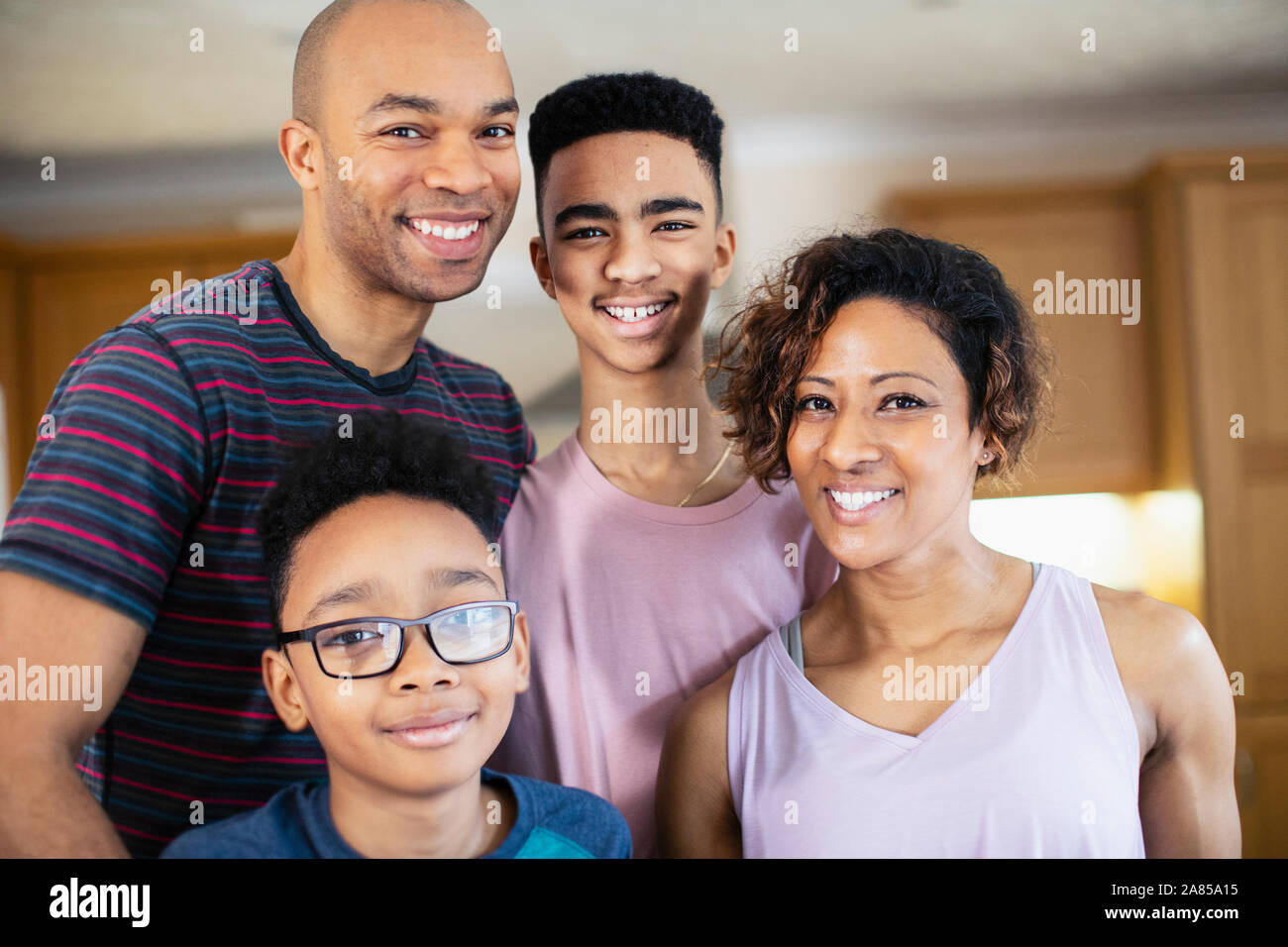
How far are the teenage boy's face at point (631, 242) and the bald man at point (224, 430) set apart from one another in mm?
107

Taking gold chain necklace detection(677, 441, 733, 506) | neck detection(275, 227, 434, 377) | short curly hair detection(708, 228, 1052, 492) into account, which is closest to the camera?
short curly hair detection(708, 228, 1052, 492)

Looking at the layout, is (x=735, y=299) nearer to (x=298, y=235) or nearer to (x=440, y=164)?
(x=440, y=164)

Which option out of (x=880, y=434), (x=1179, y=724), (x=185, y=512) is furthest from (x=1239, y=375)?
(x=185, y=512)

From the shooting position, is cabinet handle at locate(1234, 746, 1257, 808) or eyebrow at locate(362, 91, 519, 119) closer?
eyebrow at locate(362, 91, 519, 119)

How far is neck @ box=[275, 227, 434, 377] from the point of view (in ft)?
4.31

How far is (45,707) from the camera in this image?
3.67 ft

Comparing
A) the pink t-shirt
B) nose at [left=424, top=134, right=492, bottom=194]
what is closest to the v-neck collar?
the pink t-shirt

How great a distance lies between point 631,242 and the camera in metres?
1.34

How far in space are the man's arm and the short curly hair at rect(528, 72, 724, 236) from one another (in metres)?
0.75

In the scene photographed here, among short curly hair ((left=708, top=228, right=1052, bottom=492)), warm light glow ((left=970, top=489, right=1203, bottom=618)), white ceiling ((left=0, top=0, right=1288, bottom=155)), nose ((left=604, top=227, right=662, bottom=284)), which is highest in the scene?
white ceiling ((left=0, top=0, right=1288, bottom=155))

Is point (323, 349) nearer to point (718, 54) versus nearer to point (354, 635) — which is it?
point (354, 635)

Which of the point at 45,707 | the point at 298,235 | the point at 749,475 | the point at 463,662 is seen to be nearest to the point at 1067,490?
the point at 749,475

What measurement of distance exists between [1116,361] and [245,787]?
1.31 meters

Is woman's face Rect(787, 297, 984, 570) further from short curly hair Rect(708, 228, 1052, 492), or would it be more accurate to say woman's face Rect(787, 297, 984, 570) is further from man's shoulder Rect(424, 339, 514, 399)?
man's shoulder Rect(424, 339, 514, 399)
